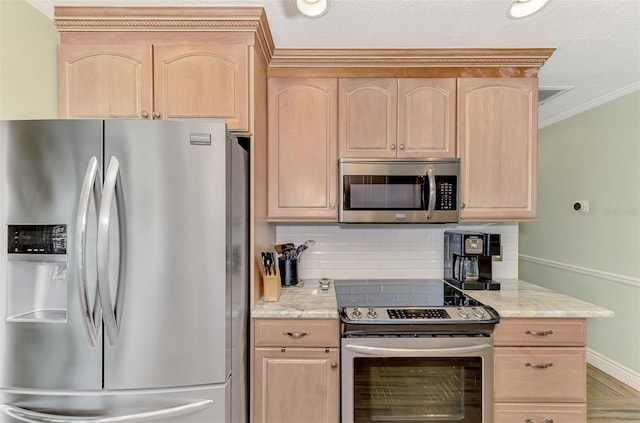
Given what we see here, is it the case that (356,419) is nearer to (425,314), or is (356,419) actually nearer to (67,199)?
(425,314)

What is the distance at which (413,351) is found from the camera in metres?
1.76

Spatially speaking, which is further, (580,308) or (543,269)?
(543,269)

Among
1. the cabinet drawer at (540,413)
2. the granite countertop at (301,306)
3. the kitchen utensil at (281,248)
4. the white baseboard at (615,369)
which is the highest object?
the kitchen utensil at (281,248)

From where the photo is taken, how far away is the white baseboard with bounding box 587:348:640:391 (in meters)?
2.74

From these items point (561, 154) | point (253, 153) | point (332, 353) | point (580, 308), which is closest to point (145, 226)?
point (253, 153)

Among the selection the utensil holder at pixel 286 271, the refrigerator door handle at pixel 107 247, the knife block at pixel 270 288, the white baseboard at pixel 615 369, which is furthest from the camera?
the white baseboard at pixel 615 369

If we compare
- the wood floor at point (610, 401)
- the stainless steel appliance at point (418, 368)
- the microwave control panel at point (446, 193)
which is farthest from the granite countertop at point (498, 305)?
the wood floor at point (610, 401)

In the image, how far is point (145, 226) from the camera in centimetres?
140

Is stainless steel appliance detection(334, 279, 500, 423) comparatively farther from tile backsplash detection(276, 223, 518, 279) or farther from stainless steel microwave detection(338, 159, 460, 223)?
tile backsplash detection(276, 223, 518, 279)

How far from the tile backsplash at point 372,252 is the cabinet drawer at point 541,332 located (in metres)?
0.80

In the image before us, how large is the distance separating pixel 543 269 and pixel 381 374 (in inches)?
118

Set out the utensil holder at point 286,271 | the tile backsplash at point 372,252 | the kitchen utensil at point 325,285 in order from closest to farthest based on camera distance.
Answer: the kitchen utensil at point 325,285, the utensil holder at point 286,271, the tile backsplash at point 372,252

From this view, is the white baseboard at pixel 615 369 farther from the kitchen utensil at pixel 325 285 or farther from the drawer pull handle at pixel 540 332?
the kitchen utensil at pixel 325 285

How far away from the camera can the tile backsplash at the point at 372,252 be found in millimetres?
2582
